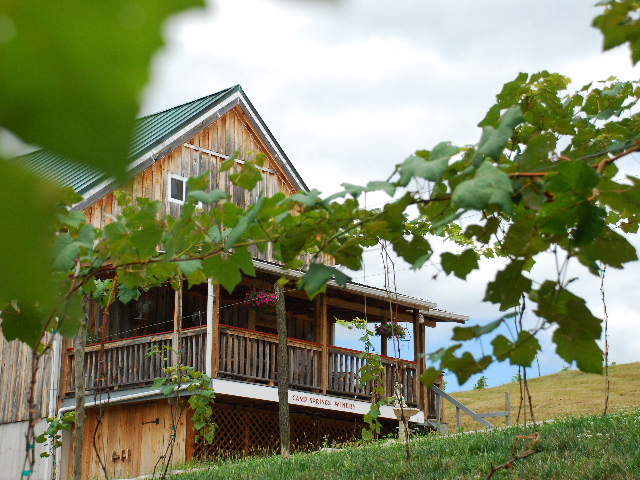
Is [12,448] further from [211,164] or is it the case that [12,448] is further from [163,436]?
[211,164]

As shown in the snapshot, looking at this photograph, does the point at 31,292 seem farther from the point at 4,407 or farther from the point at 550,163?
the point at 4,407

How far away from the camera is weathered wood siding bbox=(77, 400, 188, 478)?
46.4 feet

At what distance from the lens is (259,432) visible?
15609 millimetres

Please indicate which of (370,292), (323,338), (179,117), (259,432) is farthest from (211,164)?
(259,432)

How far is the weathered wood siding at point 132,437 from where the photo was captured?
14133 mm

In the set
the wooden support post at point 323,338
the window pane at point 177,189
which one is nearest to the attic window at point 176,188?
the window pane at point 177,189

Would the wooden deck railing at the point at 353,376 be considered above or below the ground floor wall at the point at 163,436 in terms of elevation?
above

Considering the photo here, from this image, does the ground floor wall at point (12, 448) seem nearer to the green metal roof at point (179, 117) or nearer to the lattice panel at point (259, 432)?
the lattice panel at point (259, 432)

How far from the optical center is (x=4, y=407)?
1645 centimetres

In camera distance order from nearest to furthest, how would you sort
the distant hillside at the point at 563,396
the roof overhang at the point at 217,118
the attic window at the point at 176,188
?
the roof overhang at the point at 217,118 < the attic window at the point at 176,188 < the distant hillside at the point at 563,396

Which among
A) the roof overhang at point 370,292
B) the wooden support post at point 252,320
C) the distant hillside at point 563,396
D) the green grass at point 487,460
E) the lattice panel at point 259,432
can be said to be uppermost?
the roof overhang at point 370,292

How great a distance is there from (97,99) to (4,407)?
1792 cm

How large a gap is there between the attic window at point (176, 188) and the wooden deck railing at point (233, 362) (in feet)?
11.7

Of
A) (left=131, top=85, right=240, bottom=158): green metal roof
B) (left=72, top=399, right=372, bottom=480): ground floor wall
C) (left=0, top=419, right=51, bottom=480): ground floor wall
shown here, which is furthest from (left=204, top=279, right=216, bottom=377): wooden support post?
(left=0, top=419, right=51, bottom=480): ground floor wall
